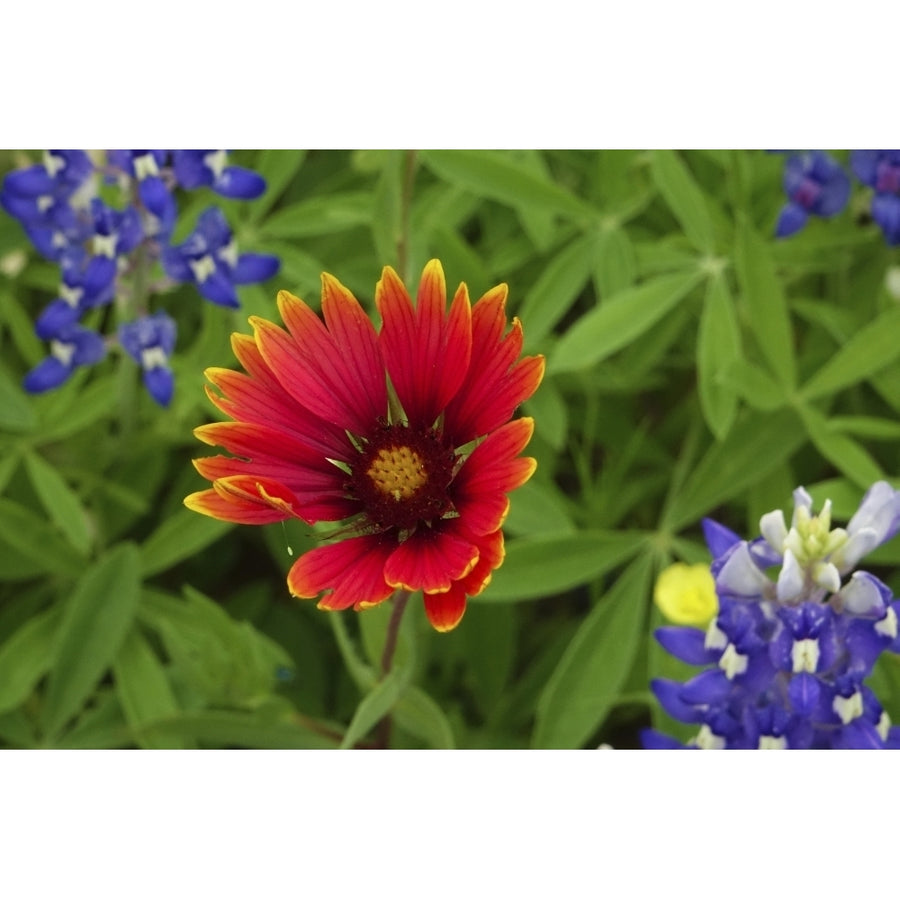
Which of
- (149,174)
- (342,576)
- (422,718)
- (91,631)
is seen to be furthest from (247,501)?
(91,631)

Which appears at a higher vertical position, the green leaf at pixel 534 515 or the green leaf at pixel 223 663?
the green leaf at pixel 534 515

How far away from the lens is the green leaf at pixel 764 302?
1222mm

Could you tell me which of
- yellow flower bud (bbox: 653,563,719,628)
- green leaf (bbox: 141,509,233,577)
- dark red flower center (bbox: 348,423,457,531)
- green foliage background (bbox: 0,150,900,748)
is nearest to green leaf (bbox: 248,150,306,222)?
green foliage background (bbox: 0,150,900,748)

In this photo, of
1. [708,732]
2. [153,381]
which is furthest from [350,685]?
[708,732]

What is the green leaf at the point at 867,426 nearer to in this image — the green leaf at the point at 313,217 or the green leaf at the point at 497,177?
the green leaf at the point at 497,177

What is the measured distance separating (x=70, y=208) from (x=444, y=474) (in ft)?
2.19

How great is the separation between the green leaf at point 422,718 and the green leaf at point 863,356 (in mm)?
532

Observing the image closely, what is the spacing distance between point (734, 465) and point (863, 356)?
0.17 meters

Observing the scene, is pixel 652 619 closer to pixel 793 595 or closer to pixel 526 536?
pixel 526 536

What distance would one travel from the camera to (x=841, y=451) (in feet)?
4.00

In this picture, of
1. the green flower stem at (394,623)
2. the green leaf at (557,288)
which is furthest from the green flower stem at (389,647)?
the green leaf at (557,288)

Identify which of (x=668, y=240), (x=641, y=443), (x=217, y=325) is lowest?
(x=641, y=443)

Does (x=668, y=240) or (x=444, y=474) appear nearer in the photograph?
(x=444, y=474)

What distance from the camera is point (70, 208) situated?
1.18 meters
